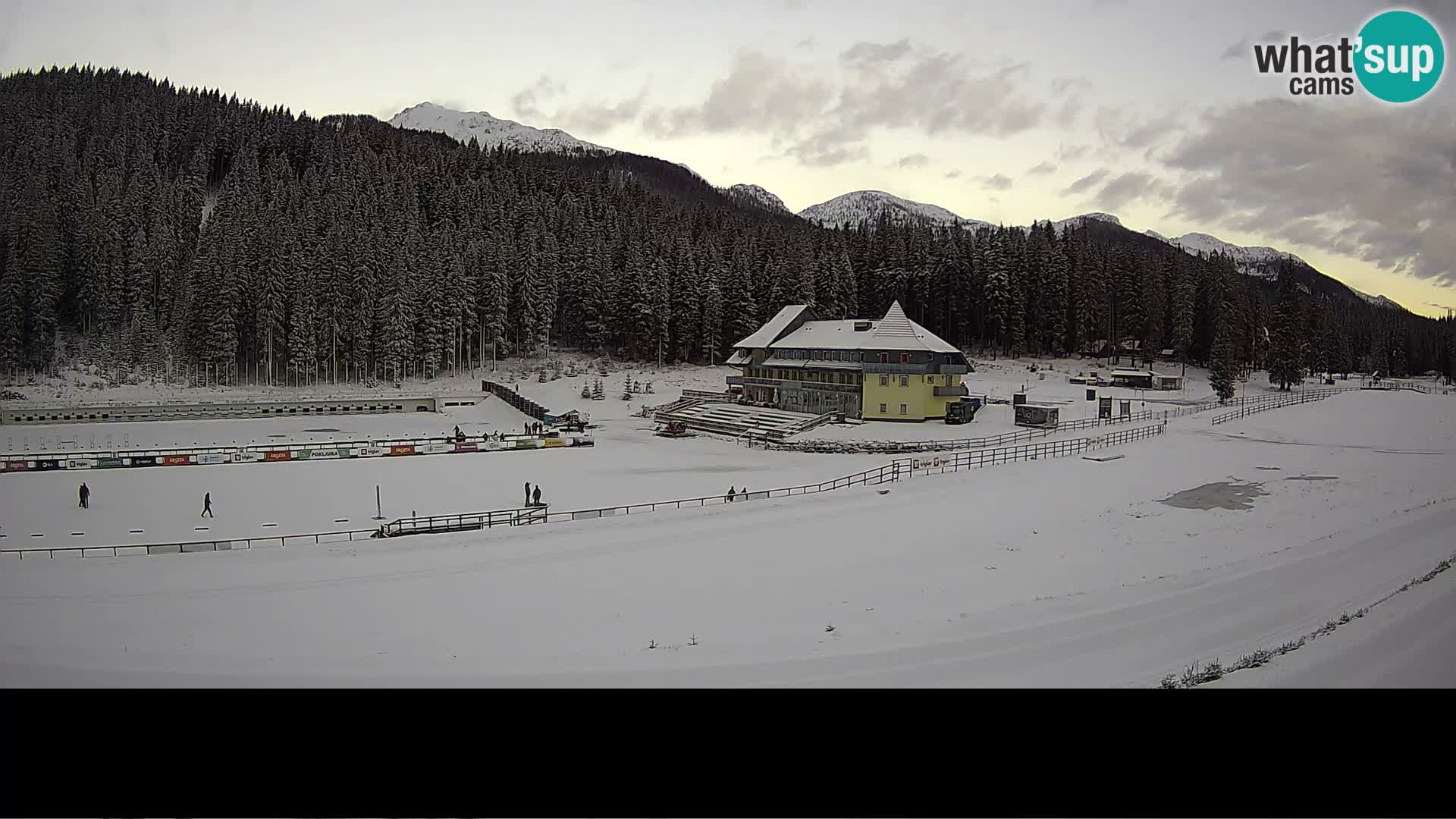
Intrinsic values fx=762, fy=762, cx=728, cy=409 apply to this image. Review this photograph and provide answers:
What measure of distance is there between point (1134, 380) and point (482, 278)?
4017 cm

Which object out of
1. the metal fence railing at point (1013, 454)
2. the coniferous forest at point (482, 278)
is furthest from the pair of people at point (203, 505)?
the metal fence railing at point (1013, 454)

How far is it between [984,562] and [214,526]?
1445 cm

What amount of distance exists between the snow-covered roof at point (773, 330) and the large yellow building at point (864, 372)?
0.33 meters

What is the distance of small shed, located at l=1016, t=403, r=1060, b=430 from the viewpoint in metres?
28.4

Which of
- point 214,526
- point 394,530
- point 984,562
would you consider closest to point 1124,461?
point 984,562

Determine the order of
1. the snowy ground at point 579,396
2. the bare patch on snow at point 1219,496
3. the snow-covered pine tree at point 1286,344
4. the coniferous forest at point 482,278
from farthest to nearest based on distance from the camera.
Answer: the coniferous forest at point 482,278 < the snow-covered pine tree at point 1286,344 < the snowy ground at point 579,396 < the bare patch on snow at point 1219,496

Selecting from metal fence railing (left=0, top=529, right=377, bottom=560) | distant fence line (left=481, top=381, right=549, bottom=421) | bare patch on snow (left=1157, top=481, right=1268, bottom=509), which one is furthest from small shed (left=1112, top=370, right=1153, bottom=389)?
metal fence railing (left=0, top=529, right=377, bottom=560)

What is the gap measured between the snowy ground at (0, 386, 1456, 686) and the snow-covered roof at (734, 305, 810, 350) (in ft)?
71.5

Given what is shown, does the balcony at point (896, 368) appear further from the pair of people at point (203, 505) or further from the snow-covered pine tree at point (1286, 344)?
the pair of people at point (203, 505)

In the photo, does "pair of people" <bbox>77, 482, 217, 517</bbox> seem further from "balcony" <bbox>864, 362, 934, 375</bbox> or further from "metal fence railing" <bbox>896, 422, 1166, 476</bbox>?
"balcony" <bbox>864, 362, 934, 375</bbox>

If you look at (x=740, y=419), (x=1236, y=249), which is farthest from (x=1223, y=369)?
(x=1236, y=249)

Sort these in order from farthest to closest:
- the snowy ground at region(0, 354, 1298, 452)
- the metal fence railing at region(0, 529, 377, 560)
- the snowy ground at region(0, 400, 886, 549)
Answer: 1. the snowy ground at region(0, 354, 1298, 452)
2. the snowy ground at region(0, 400, 886, 549)
3. the metal fence railing at region(0, 529, 377, 560)

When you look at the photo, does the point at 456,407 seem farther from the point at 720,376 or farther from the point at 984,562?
the point at 984,562

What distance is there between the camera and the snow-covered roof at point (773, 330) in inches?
1490
